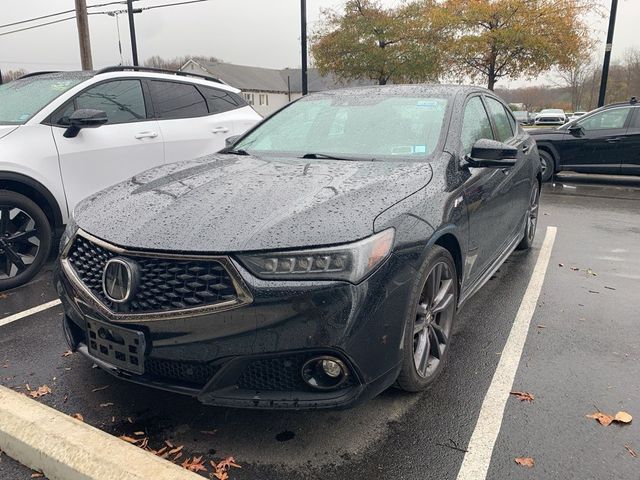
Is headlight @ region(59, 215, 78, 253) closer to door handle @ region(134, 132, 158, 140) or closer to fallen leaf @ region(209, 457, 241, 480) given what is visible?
fallen leaf @ region(209, 457, 241, 480)

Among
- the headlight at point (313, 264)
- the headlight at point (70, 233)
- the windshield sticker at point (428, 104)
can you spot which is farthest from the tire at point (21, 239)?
the windshield sticker at point (428, 104)

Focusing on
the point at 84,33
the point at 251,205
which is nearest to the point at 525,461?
the point at 251,205

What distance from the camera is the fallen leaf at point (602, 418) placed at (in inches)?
100.0

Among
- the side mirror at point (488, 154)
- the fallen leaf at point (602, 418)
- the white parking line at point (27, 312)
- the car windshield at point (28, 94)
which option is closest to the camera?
the fallen leaf at point (602, 418)

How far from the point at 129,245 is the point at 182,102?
403 cm

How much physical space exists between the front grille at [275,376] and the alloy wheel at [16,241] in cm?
305

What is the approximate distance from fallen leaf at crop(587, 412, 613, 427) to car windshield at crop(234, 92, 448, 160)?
5.27ft

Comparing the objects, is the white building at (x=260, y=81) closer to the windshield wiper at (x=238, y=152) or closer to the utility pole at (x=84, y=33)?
the utility pole at (x=84, y=33)

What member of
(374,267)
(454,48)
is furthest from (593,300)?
(454,48)

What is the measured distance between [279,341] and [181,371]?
0.46 m

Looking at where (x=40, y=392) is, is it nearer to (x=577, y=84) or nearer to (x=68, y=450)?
(x=68, y=450)

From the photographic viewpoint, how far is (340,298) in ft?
6.74

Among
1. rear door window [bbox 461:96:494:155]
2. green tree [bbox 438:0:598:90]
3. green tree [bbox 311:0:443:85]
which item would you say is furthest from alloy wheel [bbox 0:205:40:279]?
green tree [bbox 311:0:443:85]

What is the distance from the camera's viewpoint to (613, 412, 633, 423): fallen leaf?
8.36 ft
